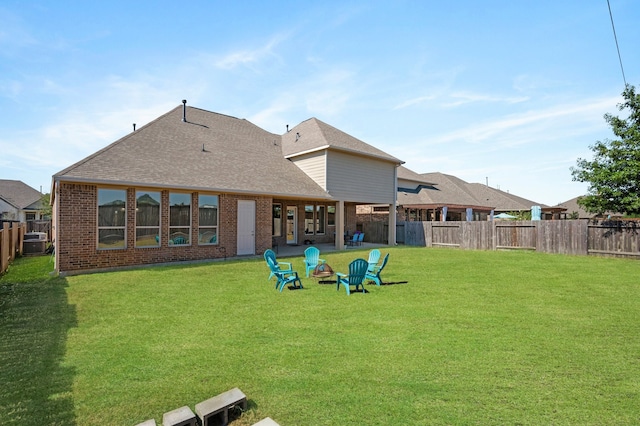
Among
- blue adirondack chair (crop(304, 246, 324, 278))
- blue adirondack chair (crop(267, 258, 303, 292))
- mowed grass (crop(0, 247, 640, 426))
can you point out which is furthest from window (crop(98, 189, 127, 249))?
blue adirondack chair (crop(304, 246, 324, 278))

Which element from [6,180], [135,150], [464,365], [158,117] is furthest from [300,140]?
[6,180]

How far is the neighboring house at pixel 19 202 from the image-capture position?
43.5m

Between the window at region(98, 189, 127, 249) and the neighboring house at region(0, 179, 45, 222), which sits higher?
the neighboring house at region(0, 179, 45, 222)

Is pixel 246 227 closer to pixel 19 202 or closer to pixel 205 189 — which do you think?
pixel 205 189

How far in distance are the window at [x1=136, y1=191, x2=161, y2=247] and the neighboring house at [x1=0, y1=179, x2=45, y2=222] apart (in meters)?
42.1

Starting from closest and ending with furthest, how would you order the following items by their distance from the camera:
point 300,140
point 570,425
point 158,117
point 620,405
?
point 570,425, point 620,405, point 158,117, point 300,140

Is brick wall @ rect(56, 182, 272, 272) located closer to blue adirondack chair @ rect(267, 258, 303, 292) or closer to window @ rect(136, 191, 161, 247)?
window @ rect(136, 191, 161, 247)

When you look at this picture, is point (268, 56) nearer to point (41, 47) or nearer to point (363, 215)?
point (41, 47)

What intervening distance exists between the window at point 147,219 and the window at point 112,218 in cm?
47

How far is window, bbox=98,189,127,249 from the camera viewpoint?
11469 mm

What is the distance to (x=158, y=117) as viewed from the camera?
55.5ft

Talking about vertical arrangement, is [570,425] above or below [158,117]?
below

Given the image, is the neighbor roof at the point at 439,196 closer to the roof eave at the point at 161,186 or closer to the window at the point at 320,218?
the window at the point at 320,218

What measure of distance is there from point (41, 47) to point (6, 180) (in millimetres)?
56847
